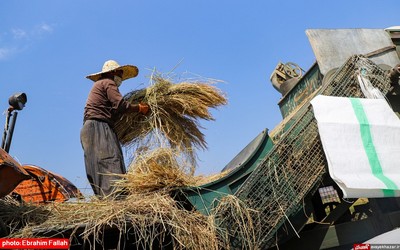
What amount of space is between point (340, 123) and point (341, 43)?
4.70 feet

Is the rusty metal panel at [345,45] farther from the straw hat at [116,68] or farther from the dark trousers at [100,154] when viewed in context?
the dark trousers at [100,154]

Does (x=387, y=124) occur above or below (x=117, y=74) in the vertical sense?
below

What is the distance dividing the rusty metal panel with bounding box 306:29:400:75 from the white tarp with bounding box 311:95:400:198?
87 cm

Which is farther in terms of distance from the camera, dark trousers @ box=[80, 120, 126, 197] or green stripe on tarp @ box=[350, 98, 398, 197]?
dark trousers @ box=[80, 120, 126, 197]

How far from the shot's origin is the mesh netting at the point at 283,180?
10.3 feet

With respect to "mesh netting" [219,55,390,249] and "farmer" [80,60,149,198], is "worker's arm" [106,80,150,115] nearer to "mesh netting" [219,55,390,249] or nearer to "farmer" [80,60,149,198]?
"farmer" [80,60,149,198]

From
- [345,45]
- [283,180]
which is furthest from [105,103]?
[345,45]

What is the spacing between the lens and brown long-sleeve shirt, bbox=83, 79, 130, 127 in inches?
160

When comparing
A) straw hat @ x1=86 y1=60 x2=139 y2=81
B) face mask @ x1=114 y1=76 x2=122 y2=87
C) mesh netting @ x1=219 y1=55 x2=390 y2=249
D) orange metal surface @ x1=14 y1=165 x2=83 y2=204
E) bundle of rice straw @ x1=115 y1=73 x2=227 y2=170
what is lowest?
mesh netting @ x1=219 y1=55 x2=390 y2=249

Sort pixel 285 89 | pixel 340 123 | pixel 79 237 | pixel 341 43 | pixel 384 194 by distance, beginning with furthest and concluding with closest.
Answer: pixel 285 89 < pixel 341 43 < pixel 340 123 < pixel 384 194 < pixel 79 237

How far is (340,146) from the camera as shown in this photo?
327 cm

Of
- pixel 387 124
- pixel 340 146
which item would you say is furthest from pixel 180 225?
pixel 387 124

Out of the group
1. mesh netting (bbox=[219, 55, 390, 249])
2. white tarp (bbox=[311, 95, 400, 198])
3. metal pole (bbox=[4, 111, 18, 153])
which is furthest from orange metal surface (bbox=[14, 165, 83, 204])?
white tarp (bbox=[311, 95, 400, 198])

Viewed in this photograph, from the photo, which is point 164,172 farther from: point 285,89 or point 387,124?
point 285,89
